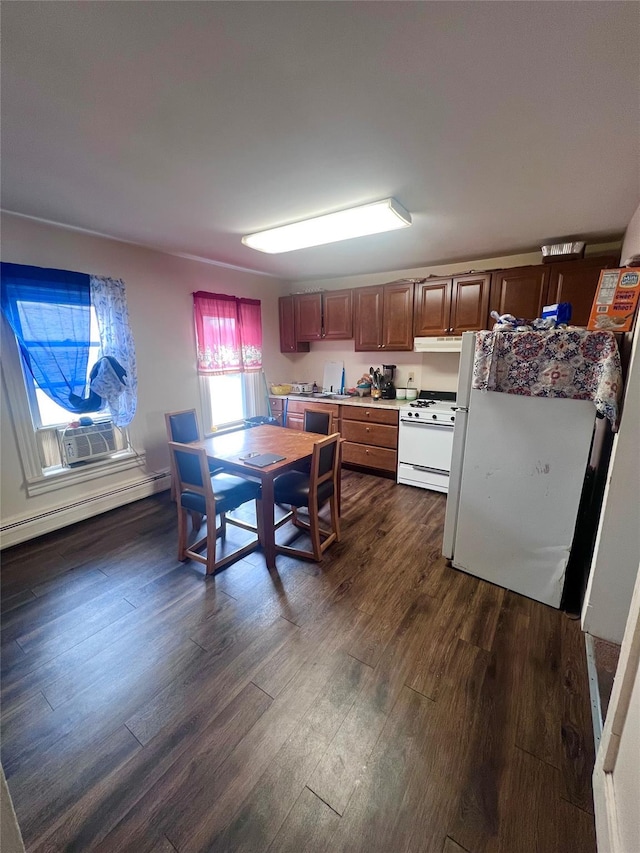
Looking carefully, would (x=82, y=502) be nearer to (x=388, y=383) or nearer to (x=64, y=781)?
(x=64, y=781)

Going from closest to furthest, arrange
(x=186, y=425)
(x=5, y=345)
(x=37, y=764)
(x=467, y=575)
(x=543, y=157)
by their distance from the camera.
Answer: (x=37, y=764) < (x=543, y=157) < (x=467, y=575) < (x=5, y=345) < (x=186, y=425)

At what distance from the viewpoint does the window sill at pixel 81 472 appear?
109 inches

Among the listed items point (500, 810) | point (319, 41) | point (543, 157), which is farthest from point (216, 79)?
point (500, 810)

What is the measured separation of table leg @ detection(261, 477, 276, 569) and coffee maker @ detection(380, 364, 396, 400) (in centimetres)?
243

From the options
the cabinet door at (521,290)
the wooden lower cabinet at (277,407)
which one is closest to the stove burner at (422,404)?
the cabinet door at (521,290)

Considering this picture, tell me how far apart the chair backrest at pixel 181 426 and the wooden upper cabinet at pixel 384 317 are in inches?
87.8

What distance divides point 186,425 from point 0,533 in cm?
156

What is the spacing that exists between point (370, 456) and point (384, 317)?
5.44ft

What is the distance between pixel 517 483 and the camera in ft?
6.62

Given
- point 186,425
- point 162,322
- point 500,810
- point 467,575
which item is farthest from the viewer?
point 162,322

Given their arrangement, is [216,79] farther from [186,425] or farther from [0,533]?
[0,533]

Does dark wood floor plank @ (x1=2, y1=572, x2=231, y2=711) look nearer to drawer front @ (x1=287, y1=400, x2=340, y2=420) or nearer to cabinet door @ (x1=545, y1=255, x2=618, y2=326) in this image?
drawer front @ (x1=287, y1=400, x2=340, y2=420)

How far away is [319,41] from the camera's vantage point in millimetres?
1004

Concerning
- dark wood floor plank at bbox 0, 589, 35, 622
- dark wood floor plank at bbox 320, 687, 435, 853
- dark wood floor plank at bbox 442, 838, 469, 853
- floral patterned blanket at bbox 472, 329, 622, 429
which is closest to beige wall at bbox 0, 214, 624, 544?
dark wood floor plank at bbox 0, 589, 35, 622
